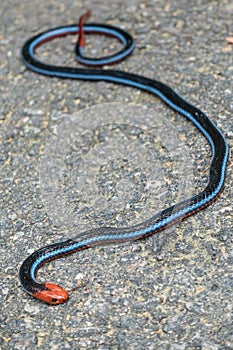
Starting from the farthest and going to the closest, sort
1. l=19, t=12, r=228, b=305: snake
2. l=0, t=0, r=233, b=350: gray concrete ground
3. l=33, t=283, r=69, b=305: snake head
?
l=19, t=12, r=228, b=305: snake
l=33, t=283, r=69, b=305: snake head
l=0, t=0, r=233, b=350: gray concrete ground

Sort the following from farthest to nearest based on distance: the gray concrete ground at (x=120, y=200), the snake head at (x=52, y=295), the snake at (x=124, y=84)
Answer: the snake at (x=124, y=84) < the snake head at (x=52, y=295) < the gray concrete ground at (x=120, y=200)

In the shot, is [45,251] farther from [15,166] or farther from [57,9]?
[57,9]

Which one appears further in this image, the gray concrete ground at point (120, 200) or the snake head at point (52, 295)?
the snake head at point (52, 295)

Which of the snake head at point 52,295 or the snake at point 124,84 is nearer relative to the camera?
the snake head at point 52,295

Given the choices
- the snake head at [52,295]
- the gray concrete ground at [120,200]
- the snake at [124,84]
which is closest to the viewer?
the gray concrete ground at [120,200]

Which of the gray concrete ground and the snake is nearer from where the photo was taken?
the gray concrete ground

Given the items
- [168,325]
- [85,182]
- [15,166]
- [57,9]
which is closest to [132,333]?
[168,325]
